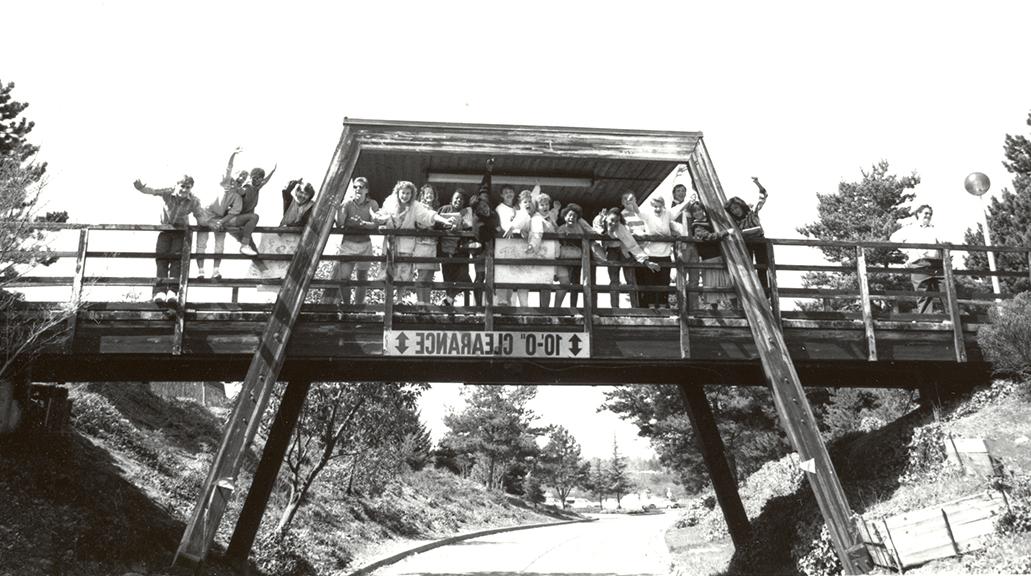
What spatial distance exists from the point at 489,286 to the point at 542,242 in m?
1.21

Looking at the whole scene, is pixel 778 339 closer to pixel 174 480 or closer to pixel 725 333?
pixel 725 333

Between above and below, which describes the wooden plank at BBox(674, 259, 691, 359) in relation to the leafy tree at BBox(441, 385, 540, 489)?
below

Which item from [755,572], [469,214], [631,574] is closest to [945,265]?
[755,572]

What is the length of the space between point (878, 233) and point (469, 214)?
3080 cm

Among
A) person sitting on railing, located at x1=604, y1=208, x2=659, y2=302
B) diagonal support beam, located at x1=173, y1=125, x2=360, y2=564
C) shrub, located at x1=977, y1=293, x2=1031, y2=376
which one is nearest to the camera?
diagonal support beam, located at x1=173, y1=125, x2=360, y2=564

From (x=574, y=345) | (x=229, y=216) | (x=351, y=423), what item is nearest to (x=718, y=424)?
(x=351, y=423)

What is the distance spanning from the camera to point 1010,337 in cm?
1025

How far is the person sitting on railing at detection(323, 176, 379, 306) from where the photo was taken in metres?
10.3

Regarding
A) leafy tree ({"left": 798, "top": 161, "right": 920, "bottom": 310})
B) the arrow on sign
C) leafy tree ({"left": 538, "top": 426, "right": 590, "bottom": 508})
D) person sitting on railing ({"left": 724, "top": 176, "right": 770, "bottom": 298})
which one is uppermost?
leafy tree ({"left": 798, "top": 161, "right": 920, "bottom": 310})

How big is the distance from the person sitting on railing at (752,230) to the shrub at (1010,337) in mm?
3009

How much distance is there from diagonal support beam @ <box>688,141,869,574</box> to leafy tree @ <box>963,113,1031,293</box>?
21350mm

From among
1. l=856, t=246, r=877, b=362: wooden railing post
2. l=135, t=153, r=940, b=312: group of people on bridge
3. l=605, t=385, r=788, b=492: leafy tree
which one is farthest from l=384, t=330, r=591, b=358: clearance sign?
l=605, t=385, r=788, b=492: leafy tree

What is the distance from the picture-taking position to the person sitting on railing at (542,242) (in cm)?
1027

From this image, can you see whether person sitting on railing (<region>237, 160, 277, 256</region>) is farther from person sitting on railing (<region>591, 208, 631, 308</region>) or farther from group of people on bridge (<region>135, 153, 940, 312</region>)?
person sitting on railing (<region>591, 208, 631, 308</region>)
